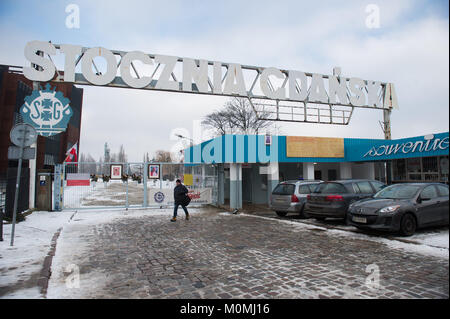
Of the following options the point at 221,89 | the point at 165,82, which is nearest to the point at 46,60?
the point at 165,82

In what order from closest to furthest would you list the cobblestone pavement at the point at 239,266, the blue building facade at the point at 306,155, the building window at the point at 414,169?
the cobblestone pavement at the point at 239,266
the blue building facade at the point at 306,155
the building window at the point at 414,169

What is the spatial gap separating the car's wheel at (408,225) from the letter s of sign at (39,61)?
13.6 meters

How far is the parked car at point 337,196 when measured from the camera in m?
9.70

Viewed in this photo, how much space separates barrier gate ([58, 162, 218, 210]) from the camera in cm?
1414

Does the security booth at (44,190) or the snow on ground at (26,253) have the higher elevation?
the security booth at (44,190)

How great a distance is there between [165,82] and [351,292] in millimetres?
11328

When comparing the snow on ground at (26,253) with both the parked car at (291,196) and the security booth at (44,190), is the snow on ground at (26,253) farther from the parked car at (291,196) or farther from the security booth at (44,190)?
the parked car at (291,196)

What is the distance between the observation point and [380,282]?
14.8ft

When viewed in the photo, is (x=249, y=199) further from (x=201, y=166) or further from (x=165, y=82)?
(x=165, y=82)

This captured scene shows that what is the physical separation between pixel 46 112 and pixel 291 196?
1128 centimetres

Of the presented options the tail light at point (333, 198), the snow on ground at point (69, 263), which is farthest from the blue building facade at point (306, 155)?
the snow on ground at point (69, 263)

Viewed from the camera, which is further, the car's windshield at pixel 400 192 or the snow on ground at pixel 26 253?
the car's windshield at pixel 400 192

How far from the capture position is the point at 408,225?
5.85 m

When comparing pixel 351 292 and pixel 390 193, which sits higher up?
pixel 390 193
